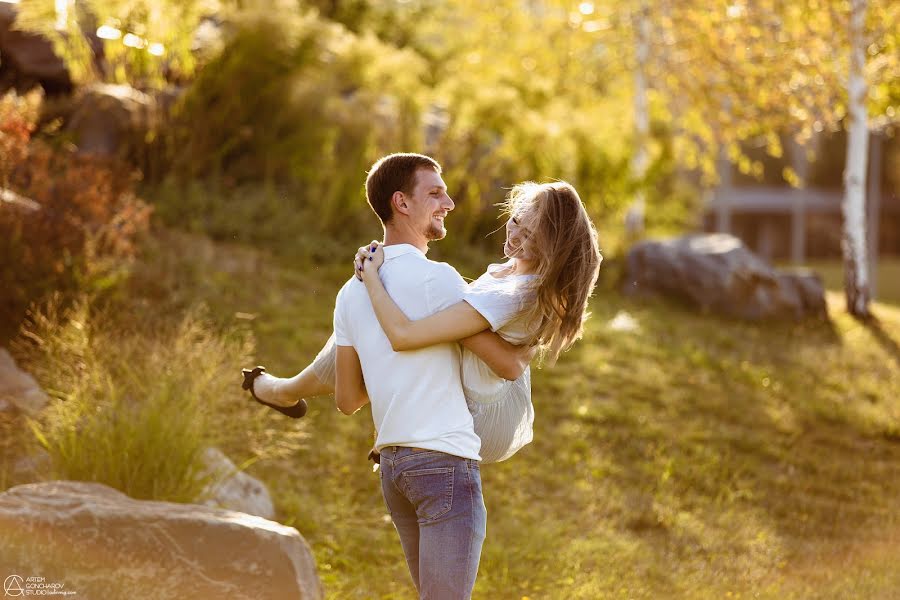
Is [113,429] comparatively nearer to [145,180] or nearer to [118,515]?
[118,515]

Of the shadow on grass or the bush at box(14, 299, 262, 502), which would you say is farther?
the shadow on grass

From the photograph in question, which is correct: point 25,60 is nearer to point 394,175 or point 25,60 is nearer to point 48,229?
point 48,229

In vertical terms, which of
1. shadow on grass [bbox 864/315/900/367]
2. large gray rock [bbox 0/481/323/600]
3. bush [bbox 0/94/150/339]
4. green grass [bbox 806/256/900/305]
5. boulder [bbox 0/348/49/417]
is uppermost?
bush [bbox 0/94/150/339]

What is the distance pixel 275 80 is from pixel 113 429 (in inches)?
260

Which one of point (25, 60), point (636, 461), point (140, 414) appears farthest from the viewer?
point (25, 60)

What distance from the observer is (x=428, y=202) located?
2.79 metres

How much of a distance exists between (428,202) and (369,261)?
0.68 ft

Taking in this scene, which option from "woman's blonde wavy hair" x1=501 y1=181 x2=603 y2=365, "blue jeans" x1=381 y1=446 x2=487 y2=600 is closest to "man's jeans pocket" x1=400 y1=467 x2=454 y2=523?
"blue jeans" x1=381 y1=446 x2=487 y2=600

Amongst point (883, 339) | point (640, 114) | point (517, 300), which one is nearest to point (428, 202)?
point (517, 300)

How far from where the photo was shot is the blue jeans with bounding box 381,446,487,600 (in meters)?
2.67

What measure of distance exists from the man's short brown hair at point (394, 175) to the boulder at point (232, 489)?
2435mm

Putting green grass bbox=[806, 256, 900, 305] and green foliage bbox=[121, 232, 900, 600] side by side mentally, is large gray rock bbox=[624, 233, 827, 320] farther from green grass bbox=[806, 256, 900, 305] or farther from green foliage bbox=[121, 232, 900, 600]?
green grass bbox=[806, 256, 900, 305]

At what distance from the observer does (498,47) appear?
16.4 metres

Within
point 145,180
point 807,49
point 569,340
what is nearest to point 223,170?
point 145,180
